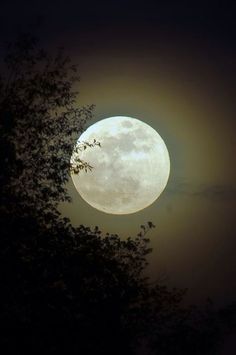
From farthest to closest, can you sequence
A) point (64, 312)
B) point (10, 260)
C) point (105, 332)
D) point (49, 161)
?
point (105, 332) → point (49, 161) → point (64, 312) → point (10, 260)

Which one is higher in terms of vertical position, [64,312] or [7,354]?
[64,312]

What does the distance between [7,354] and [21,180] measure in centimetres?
481

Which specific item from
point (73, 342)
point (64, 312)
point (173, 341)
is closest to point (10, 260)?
point (64, 312)

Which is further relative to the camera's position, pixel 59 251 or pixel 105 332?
pixel 105 332

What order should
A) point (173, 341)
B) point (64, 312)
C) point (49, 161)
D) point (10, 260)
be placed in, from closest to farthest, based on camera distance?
point (10, 260) → point (64, 312) → point (49, 161) → point (173, 341)

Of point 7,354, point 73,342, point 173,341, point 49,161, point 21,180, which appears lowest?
point 7,354

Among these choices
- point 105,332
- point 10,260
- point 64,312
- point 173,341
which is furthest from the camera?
point 173,341

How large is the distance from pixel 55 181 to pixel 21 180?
1.33m

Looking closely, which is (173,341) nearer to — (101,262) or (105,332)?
(105,332)

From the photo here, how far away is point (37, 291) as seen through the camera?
15.6m

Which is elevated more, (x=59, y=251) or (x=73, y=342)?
(x=59, y=251)

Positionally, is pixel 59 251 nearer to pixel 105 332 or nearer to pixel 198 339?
pixel 105 332

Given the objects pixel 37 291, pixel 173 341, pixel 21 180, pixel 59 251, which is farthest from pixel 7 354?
pixel 173 341

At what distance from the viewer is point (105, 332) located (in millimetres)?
20438
